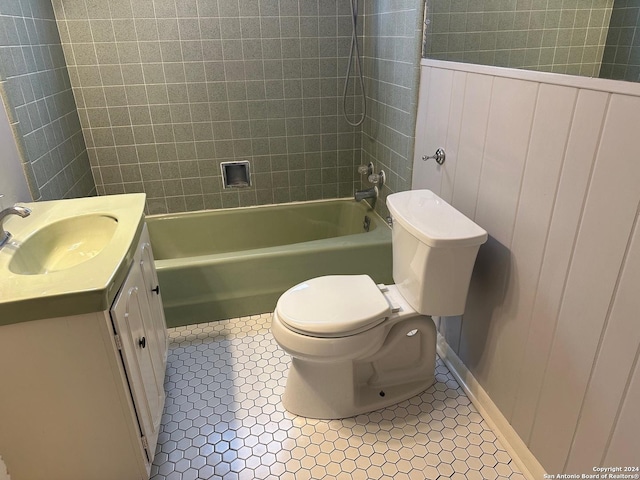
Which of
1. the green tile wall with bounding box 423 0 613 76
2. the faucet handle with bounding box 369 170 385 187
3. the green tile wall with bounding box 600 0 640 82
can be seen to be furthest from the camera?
the faucet handle with bounding box 369 170 385 187

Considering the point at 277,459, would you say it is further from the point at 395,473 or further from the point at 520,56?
the point at 520,56

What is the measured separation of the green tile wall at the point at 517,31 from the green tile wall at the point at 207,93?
0.95 meters

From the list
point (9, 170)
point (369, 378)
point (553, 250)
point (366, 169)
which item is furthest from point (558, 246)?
point (9, 170)

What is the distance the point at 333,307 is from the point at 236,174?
5.13 feet

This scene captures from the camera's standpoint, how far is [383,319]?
1596 millimetres

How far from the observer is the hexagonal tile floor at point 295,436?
152 cm

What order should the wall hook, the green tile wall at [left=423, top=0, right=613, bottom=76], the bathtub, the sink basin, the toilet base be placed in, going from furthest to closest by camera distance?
1. the bathtub
2. the wall hook
3. the toilet base
4. the green tile wall at [left=423, top=0, right=613, bottom=76]
5. the sink basin

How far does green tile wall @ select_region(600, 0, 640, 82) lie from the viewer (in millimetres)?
1165

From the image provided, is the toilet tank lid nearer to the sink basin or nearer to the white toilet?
the white toilet

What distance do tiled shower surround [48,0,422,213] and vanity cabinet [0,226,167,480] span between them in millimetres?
1527

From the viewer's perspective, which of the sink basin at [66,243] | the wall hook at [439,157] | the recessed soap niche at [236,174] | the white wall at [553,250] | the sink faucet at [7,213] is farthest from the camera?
the recessed soap niche at [236,174]

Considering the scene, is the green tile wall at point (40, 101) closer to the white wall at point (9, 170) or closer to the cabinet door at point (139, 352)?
the white wall at point (9, 170)

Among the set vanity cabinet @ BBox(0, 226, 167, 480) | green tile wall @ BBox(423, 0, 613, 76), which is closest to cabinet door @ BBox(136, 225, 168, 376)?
vanity cabinet @ BBox(0, 226, 167, 480)

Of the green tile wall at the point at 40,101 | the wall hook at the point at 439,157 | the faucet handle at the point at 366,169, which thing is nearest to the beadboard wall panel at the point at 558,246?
the wall hook at the point at 439,157
